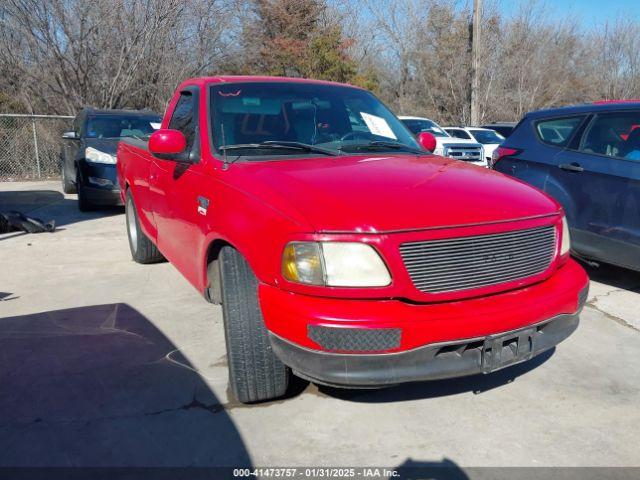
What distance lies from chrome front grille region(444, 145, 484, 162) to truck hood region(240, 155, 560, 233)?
38.6ft

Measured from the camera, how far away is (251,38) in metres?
21.8

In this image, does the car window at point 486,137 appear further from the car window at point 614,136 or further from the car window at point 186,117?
the car window at point 186,117

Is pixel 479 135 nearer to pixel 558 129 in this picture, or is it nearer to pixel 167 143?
pixel 558 129

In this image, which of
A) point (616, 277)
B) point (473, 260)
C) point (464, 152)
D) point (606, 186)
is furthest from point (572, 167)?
point (464, 152)

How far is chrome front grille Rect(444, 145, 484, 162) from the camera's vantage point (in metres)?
14.8

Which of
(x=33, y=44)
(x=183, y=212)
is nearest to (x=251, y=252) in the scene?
(x=183, y=212)

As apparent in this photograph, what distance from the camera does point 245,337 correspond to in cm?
293

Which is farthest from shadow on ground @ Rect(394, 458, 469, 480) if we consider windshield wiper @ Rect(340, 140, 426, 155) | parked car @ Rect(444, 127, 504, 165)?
parked car @ Rect(444, 127, 504, 165)

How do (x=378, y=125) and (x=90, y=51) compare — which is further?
(x=90, y=51)

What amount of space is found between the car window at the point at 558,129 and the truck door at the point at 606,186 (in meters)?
0.15

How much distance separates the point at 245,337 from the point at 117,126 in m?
8.01

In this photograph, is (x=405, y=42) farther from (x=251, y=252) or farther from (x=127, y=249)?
(x=251, y=252)

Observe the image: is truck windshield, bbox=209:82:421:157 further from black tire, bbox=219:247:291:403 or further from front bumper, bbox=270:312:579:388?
front bumper, bbox=270:312:579:388

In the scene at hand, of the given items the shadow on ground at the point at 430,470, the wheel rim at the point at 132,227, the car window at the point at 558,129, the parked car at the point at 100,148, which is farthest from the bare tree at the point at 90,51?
the shadow on ground at the point at 430,470
